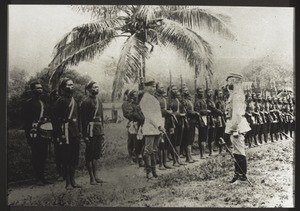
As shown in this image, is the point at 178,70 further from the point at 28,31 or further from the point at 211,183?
the point at 28,31

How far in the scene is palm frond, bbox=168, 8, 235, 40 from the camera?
4801 mm

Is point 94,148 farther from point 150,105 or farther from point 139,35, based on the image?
point 139,35

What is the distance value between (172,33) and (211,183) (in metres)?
1.56

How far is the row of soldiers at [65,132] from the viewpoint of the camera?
473 cm

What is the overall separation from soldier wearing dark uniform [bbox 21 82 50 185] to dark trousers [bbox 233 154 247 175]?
189 centimetres

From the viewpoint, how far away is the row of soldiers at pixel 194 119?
476 cm

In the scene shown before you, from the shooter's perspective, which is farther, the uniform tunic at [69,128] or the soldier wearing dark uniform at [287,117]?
the soldier wearing dark uniform at [287,117]

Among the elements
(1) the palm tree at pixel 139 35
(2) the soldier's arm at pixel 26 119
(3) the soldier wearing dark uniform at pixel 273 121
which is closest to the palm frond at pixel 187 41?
(1) the palm tree at pixel 139 35

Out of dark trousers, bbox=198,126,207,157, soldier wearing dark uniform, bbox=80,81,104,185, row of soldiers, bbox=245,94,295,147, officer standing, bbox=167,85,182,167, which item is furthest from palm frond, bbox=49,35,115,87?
row of soldiers, bbox=245,94,295,147

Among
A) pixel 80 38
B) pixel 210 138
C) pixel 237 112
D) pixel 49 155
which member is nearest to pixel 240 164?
pixel 210 138

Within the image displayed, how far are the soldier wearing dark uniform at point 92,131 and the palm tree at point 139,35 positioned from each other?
41 centimetres

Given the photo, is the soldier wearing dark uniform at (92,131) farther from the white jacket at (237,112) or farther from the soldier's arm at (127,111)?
the white jacket at (237,112)

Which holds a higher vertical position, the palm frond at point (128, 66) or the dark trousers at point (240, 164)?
the palm frond at point (128, 66)

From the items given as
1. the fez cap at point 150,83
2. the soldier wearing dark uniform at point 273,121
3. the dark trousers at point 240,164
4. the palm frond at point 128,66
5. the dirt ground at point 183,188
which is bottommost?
the dirt ground at point 183,188
